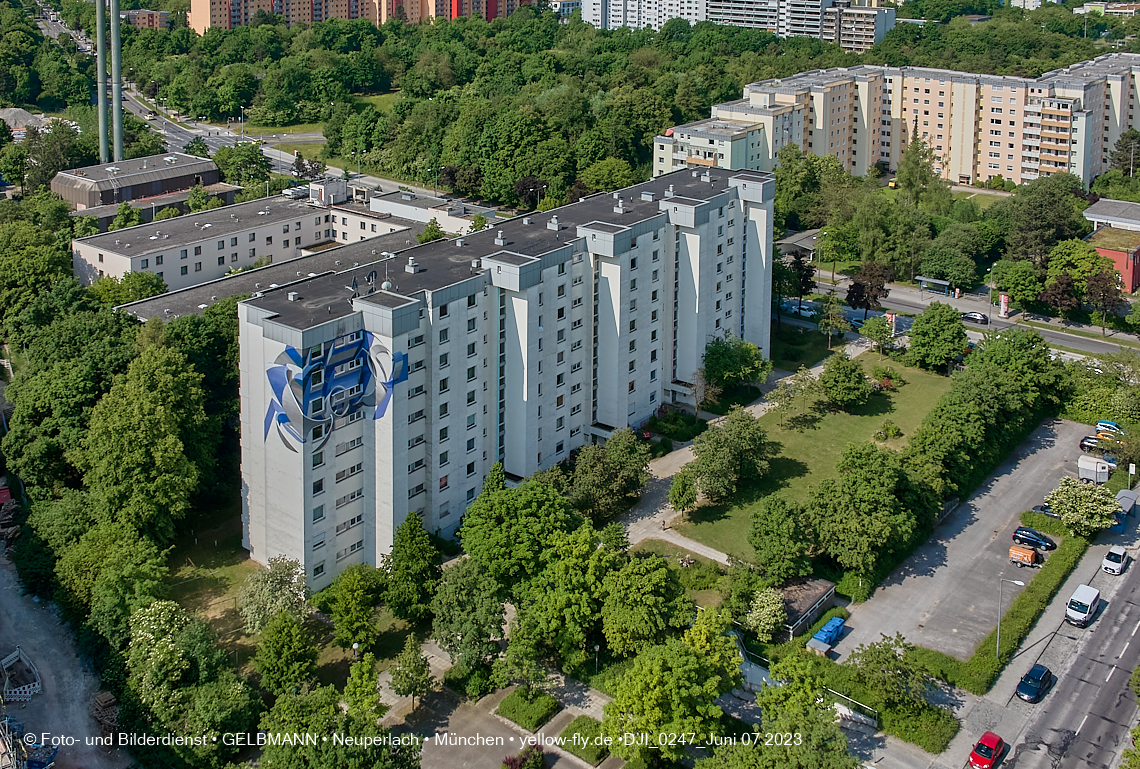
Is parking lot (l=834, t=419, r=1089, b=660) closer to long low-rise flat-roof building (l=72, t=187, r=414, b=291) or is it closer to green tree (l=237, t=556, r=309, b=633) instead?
green tree (l=237, t=556, r=309, b=633)

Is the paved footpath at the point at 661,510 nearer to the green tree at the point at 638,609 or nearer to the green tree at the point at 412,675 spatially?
the green tree at the point at 638,609

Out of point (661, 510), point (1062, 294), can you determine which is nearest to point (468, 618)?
point (661, 510)

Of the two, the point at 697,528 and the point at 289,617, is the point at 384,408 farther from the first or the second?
the point at 697,528

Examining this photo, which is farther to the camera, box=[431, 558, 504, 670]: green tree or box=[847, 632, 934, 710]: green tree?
box=[431, 558, 504, 670]: green tree

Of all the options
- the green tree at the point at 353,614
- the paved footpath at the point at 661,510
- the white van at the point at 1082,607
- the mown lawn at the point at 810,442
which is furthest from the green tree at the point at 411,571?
the white van at the point at 1082,607

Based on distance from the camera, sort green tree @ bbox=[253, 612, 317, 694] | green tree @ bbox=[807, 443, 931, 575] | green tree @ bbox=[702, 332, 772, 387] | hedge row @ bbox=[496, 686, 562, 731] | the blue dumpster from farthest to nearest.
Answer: green tree @ bbox=[702, 332, 772, 387] → green tree @ bbox=[807, 443, 931, 575] → the blue dumpster → green tree @ bbox=[253, 612, 317, 694] → hedge row @ bbox=[496, 686, 562, 731]

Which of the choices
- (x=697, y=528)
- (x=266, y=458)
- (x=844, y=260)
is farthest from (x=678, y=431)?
(x=844, y=260)

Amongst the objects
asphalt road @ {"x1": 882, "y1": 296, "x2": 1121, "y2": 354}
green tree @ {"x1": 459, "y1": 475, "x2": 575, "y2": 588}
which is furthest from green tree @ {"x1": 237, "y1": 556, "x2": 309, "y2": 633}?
asphalt road @ {"x1": 882, "y1": 296, "x2": 1121, "y2": 354}
